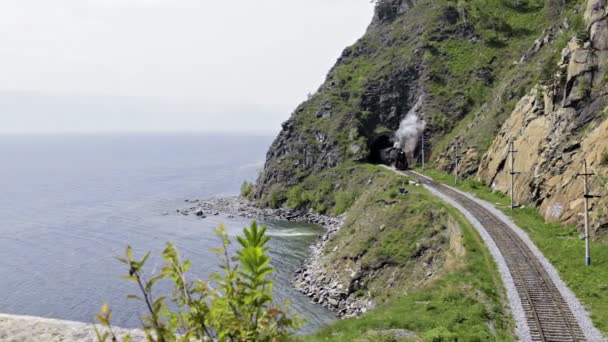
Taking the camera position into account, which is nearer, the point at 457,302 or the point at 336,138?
the point at 457,302

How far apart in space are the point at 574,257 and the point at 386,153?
215 ft

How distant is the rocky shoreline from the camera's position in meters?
46.5

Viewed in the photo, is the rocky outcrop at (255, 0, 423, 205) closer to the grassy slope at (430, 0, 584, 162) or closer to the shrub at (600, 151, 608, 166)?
the grassy slope at (430, 0, 584, 162)

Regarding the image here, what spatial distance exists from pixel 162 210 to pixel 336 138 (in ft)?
130

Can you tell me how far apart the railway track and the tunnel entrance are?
1742 inches

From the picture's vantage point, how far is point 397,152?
316ft

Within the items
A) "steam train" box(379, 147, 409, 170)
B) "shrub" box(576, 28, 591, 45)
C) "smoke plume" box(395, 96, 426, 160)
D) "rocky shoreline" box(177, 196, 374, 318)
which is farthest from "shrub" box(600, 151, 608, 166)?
"smoke plume" box(395, 96, 426, 160)

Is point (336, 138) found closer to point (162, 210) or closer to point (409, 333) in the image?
point (162, 210)

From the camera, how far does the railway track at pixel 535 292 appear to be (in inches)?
980

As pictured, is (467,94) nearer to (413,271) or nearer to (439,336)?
(413,271)

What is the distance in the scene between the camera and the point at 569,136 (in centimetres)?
4750

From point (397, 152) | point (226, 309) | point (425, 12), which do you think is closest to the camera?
point (226, 309)

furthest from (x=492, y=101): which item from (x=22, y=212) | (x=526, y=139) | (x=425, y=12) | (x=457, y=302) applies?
(x=22, y=212)

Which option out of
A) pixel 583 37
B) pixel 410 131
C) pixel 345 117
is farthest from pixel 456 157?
pixel 345 117
